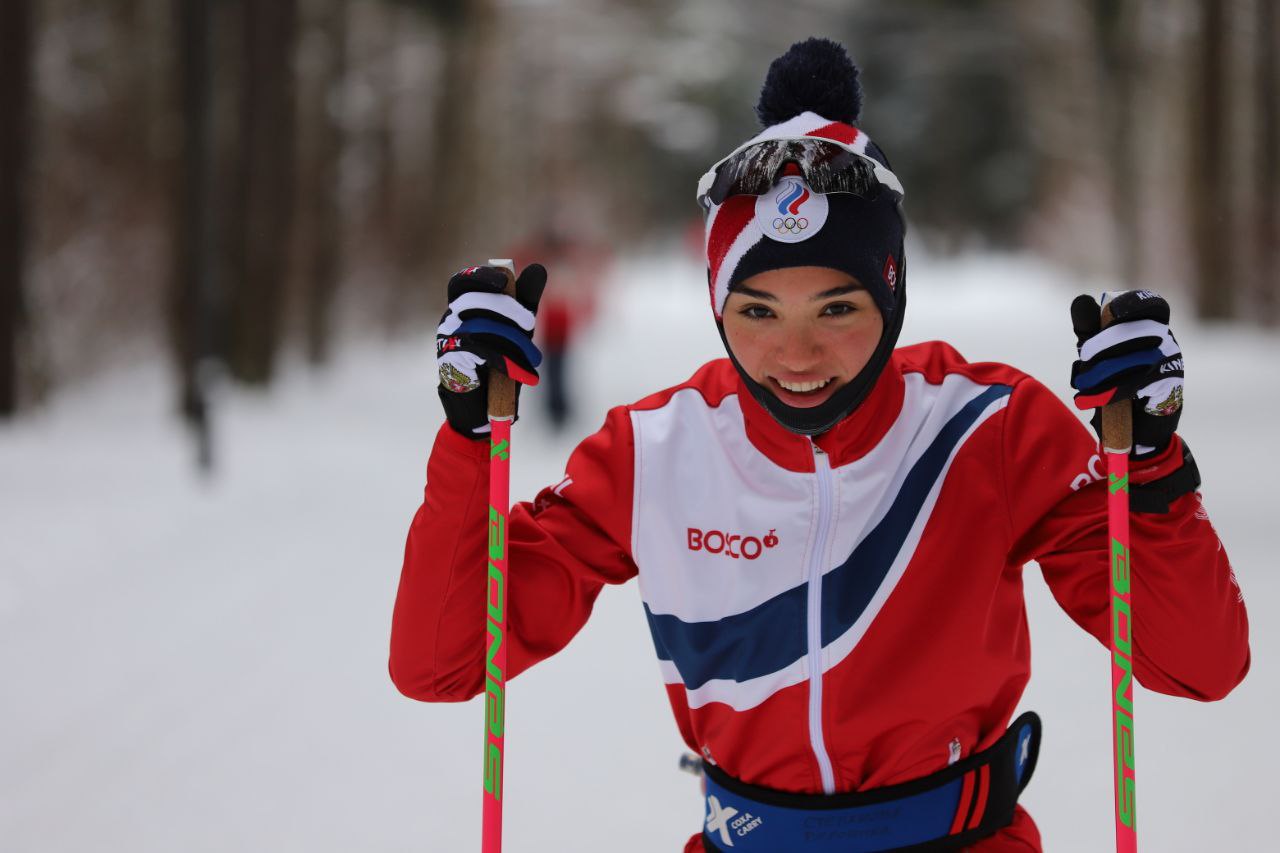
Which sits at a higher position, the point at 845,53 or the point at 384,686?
the point at 845,53

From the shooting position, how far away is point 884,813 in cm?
199

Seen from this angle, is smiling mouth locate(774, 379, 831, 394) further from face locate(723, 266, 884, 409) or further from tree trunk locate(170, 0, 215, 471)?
tree trunk locate(170, 0, 215, 471)

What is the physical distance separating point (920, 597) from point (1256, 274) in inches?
616

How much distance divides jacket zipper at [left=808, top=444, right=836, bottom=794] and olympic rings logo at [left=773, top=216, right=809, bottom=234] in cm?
33

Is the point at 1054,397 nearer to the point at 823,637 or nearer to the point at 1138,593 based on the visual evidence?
the point at 1138,593

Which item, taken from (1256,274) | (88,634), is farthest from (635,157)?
(88,634)

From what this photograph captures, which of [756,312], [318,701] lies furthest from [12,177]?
[756,312]

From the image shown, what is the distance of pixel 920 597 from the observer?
1.97 m

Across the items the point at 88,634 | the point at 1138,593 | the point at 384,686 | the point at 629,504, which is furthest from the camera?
the point at 88,634

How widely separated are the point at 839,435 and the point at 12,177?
845 centimetres

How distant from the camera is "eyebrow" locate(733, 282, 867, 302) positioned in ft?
6.52

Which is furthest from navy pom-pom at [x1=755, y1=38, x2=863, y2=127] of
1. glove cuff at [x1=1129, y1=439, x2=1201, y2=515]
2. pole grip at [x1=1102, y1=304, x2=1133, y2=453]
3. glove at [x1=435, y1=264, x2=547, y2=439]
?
glove cuff at [x1=1129, y1=439, x2=1201, y2=515]

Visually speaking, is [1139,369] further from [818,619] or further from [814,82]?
[814,82]

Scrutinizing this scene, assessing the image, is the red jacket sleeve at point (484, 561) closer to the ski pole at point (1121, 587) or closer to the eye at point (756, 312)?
the eye at point (756, 312)
